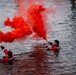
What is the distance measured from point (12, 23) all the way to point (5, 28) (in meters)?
15.3

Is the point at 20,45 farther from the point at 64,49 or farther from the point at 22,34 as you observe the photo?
the point at 64,49

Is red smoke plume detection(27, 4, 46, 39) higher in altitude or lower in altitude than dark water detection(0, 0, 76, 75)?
higher

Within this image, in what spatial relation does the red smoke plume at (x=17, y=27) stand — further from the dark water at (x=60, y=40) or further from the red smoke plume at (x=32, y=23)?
the dark water at (x=60, y=40)

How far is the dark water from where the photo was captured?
154 feet

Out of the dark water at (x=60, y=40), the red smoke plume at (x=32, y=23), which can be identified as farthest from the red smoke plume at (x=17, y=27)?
the dark water at (x=60, y=40)

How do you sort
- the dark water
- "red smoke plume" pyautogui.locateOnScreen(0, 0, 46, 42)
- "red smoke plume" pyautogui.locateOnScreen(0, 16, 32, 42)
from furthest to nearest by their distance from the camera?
"red smoke plume" pyautogui.locateOnScreen(0, 0, 46, 42) → "red smoke plume" pyautogui.locateOnScreen(0, 16, 32, 42) → the dark water

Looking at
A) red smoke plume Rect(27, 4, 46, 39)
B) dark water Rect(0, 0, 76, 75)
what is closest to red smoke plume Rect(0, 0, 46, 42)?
red smoke plume Rect(27, 4, 46, 39)

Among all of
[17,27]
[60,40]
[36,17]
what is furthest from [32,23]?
[60,40]

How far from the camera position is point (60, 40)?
203 feet

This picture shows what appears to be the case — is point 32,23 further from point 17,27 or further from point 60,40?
point 60,40

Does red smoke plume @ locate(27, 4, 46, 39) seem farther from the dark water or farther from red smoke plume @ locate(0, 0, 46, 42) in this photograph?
the dark water

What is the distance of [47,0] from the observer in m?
119

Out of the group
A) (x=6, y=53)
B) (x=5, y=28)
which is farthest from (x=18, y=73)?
(x=5, y=28)

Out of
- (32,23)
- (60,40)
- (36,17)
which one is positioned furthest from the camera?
(60,40)
